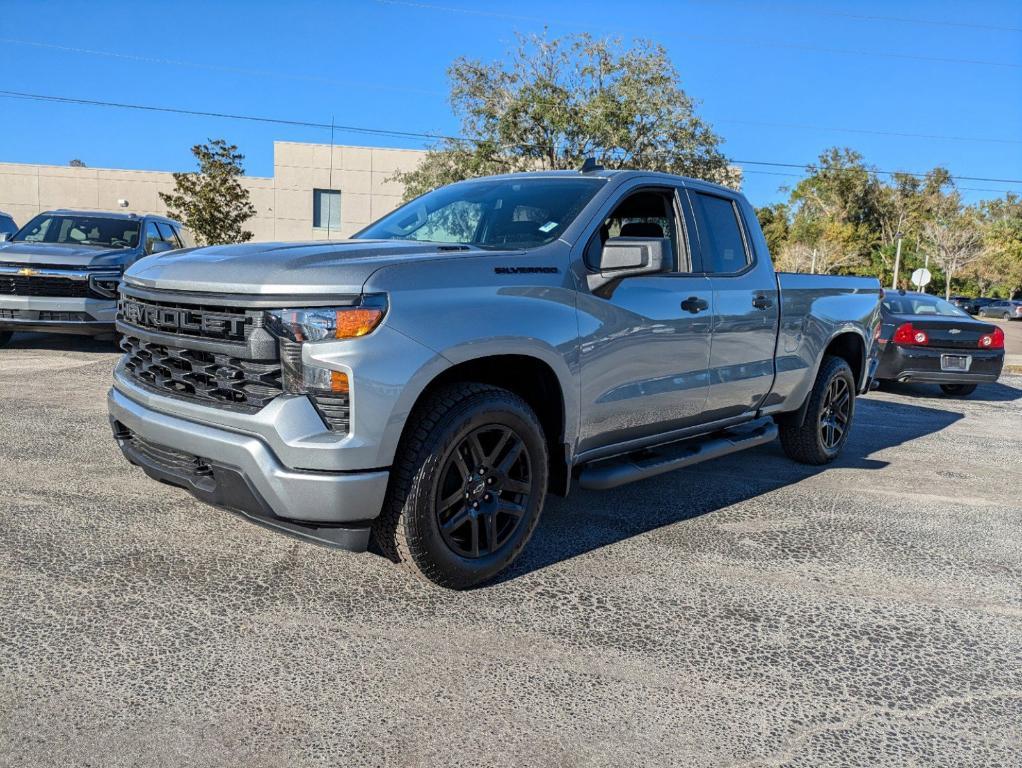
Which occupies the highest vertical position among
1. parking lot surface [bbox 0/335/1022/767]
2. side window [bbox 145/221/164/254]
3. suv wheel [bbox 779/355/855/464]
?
side window [bbox 145/221/164/254]

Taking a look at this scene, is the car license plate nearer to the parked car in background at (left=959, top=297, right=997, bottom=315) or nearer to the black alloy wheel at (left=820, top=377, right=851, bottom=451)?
the black alloy wheel at (left=820, top=377, right=851, bottom=451)

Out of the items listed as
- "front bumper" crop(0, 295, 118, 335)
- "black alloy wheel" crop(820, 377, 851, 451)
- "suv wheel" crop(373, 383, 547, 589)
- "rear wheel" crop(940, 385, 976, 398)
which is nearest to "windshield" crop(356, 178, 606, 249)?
"suv wheel" crop(373, 383, 547, 589)

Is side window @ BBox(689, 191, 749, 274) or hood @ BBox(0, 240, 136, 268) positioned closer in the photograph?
side window @ BBox(689, 191, 749, 274)

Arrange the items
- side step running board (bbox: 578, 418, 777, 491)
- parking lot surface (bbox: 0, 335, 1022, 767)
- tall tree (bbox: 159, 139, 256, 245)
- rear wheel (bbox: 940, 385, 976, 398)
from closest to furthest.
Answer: parking lot surface (bbox: 0, 335, 1022, 767), side step running board (bbox: 578, 418, 777, 491), rear wheel (bbox: 940, 385, 976, 398), tall tree (bbox: 159, 139, 256, 245)

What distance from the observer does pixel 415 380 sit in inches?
124

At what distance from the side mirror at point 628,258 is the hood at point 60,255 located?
7.99 meters

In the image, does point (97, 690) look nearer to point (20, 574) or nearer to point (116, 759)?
point (116, 759)

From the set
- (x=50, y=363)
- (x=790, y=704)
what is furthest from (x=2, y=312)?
(x=790, y=704)

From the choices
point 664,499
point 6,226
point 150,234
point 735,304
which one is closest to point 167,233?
point 150,234

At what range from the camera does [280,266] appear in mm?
3174

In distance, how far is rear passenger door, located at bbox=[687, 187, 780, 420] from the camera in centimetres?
485

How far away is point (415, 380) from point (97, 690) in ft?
4.85

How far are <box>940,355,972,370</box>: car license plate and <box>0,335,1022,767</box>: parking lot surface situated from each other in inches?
234

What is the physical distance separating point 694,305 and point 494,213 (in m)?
1.21
